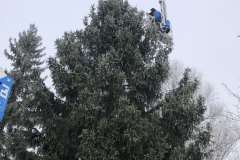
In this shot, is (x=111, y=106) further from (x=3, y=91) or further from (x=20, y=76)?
(x=20, y=76)

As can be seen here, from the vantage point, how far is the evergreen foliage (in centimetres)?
631

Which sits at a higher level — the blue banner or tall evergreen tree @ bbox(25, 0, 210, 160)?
tall evergreen tree @ bbox(25, 0, 210, 160)

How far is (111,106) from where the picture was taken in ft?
24.3

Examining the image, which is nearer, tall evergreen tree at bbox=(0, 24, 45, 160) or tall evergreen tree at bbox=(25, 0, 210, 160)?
tall evergreen tree at bbox=(25, 0, 210, 160)

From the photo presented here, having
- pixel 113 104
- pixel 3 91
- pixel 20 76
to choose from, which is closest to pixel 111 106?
pixel 113 104

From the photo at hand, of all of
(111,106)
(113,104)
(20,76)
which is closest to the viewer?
(113,104)

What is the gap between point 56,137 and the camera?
22.2ft

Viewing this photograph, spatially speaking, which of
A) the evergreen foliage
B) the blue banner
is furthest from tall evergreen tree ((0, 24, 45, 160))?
the blue banner

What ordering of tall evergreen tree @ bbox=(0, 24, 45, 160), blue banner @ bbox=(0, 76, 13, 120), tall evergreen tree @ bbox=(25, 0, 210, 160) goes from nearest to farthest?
1. blue banner @ bbox=(0, 76, 13, 120)
2. tall evergreen tree @ bbox=(25, 0, 210, 160)
3. tall evergreen tree @ bbox=(0, 24, 45, 160)

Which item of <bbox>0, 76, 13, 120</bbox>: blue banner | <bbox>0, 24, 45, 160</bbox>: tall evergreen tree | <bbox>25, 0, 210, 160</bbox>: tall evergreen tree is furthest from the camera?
<bbox>0, 24, 45, 160</bbox>: tall evergreen tree

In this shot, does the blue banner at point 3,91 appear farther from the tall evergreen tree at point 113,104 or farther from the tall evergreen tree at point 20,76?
the tall evergreen tree at point 20,76

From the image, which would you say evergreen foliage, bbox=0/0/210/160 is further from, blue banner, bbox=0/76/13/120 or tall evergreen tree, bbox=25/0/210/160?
blue banner, bbox=0/76/13/120

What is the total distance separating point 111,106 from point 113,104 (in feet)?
0.58

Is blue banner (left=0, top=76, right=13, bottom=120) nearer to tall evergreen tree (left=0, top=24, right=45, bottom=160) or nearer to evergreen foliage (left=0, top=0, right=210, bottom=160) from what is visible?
evergreen foliage (left=0, top=0, right=210, bottom=160)
